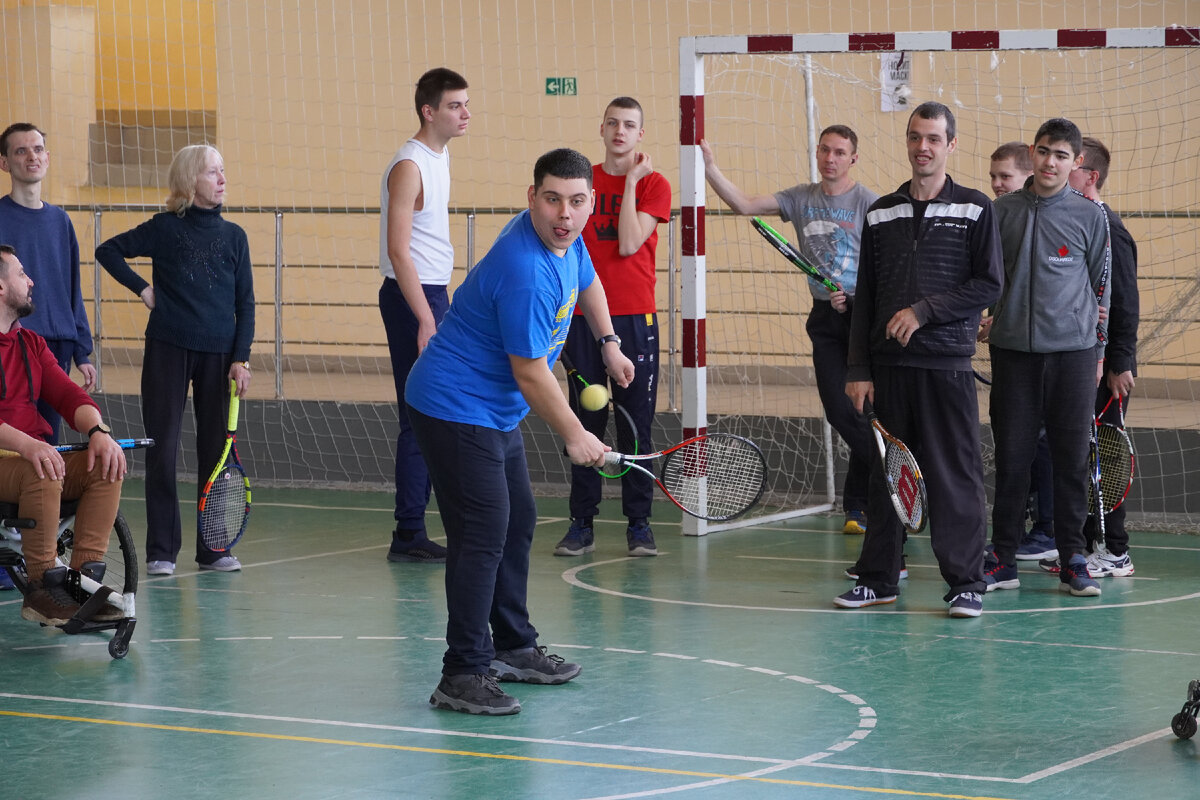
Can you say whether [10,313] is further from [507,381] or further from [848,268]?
[848,268]

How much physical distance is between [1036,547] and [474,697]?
3.57m

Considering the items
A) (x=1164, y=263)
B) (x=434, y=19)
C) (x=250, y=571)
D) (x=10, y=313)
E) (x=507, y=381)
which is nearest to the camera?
(x=507, y=381)

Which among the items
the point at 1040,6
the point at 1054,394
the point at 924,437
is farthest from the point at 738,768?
the point at 1040,6

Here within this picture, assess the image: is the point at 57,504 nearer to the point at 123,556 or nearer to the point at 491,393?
the point at 123,556

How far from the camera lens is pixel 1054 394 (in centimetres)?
625

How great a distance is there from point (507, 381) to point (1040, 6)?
8867mm

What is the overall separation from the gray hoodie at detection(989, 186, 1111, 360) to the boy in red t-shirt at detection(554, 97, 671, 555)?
1625mm

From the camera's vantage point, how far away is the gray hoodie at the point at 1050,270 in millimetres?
6180

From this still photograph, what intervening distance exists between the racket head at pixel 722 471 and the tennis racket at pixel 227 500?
1.80 m

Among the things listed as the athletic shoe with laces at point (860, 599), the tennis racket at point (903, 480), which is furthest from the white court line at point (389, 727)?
the athletic shoe with laces at point (860, 599)

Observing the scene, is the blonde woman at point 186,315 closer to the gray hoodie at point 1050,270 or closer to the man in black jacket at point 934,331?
the man in black jacket at point 934,331

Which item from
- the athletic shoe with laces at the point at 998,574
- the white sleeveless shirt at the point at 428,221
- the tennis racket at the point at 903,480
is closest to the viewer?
the tennis racket at the point at 903,480

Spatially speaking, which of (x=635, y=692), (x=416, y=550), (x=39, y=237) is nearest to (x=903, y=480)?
(x=635, y=692)

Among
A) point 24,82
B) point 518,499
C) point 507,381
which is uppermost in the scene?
point 24,82
